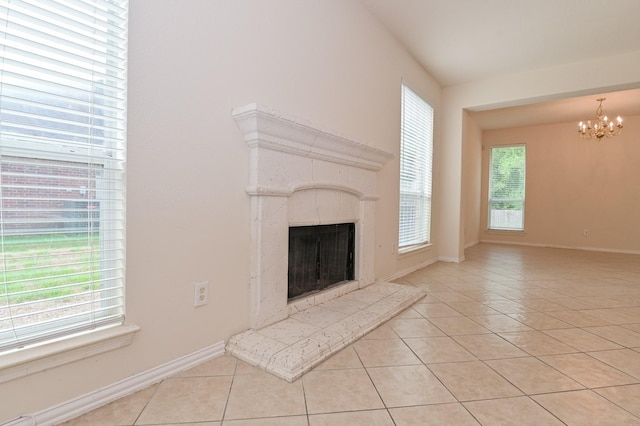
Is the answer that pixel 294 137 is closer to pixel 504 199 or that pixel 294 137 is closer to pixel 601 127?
pixel 601 127

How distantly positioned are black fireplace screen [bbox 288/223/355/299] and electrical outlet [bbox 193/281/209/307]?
0.70 metres

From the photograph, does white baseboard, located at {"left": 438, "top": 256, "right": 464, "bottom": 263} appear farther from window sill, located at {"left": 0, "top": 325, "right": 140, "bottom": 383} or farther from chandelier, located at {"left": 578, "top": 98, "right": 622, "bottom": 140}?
window sill, located at {"left": 0, "top": 325, "right": 140, "bottom": 383}

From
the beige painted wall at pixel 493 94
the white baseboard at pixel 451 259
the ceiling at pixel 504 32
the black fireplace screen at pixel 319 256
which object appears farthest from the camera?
the white baseboard at pixel 451 259

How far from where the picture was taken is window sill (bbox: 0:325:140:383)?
1.09 m

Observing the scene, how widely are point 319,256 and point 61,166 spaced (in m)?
1.78

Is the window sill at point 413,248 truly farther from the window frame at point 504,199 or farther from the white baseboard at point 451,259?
the window frame at point 504,199

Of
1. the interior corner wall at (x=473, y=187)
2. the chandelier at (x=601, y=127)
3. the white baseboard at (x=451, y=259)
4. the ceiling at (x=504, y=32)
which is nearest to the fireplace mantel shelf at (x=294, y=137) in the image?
the ceiling at (x=504, y=32)

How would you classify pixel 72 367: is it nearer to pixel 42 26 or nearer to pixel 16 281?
pixel 16 281

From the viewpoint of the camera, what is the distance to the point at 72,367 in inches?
48.9

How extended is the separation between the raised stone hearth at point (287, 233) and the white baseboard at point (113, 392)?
0.66 feet

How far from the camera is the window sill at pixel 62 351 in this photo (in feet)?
3.59

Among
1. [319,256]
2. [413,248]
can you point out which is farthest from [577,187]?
[319,256]

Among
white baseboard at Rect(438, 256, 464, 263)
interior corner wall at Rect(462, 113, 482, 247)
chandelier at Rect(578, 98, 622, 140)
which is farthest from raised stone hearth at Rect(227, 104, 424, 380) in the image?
chandelier at Rect(578, 98, 622, 140)

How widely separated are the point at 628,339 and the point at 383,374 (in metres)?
1.80
